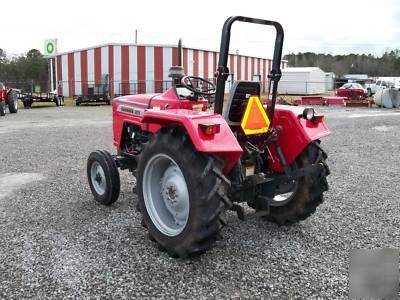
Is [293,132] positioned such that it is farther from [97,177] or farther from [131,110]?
[97,177]

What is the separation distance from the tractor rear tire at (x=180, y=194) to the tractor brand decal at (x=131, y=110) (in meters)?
1.42

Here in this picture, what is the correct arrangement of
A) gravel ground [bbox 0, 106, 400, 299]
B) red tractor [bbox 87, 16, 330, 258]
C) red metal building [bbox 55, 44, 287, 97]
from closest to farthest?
gravel ground [bbox 0, 106, 400, 299] → red tractor [bbox 87, 16, 330, 258] → red metal building [bbox 55, 44, 287, 97]

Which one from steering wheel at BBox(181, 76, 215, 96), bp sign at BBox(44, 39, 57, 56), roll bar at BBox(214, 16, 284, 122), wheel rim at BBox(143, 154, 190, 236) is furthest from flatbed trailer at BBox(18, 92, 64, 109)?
roll bar at BBox(214, 16, 284, 122)

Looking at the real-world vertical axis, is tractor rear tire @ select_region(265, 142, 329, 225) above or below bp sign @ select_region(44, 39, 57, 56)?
below

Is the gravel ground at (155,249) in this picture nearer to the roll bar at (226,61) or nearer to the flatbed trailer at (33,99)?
the roll bar at (226,61)

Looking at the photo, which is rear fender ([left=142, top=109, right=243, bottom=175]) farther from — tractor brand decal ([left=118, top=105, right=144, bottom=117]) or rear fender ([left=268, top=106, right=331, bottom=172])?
tractor brand decal ([left=118, top=105, right=144, bottom=117])

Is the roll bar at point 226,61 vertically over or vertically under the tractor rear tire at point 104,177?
over

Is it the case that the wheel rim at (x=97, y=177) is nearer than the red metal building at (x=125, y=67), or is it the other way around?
the wheel rim at (x=97, y=177)

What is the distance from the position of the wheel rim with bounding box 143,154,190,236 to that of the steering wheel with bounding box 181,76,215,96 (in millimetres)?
1079

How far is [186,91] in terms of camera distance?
4.79m

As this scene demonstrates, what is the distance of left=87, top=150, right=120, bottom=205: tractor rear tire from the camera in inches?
195

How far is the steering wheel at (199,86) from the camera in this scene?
4602 mm

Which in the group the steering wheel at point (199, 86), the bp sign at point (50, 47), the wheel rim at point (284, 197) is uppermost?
the bp sign at point (50, 47)

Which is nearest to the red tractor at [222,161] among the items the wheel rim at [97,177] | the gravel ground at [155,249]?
the gravel ground at [155,249]
